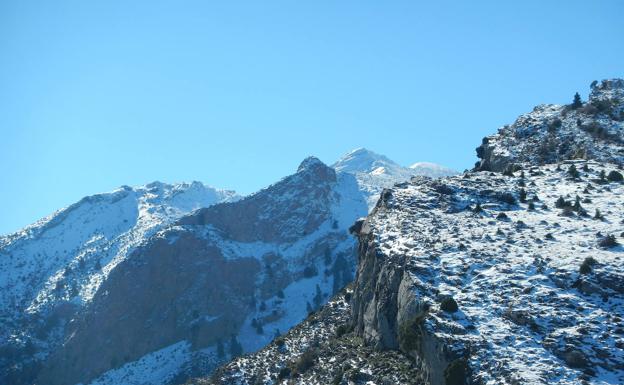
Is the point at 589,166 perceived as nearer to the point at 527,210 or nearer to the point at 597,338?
the point at 527,210

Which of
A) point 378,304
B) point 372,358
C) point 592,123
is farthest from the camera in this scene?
point 592,123

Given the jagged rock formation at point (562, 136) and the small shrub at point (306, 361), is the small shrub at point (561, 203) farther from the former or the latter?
the small shrub at point (306, 361)

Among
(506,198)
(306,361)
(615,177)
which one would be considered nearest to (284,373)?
(306,361)

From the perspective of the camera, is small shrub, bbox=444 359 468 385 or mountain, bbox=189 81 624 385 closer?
small shrub, bbox=444 359 468 385

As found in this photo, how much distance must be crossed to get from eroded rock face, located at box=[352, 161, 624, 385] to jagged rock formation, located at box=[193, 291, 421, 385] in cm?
180

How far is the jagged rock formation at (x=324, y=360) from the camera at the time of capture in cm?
7288

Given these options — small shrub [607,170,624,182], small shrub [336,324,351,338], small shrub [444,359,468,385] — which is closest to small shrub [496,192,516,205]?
small shrub [607,170,624,182]

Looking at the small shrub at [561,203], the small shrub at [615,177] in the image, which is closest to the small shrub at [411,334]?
the small shrub at [561,203]

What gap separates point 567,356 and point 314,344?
4193 cm

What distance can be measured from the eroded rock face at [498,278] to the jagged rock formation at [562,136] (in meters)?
13.0

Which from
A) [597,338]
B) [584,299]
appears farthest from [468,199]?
[597,338]

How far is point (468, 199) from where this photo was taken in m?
97.1

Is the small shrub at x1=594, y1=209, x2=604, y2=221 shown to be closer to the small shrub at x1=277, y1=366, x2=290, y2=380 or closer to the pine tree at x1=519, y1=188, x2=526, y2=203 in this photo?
the pine tree at x1=519, y1=188, x2=526, y2=203

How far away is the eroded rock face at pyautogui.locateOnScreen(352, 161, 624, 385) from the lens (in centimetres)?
5966
